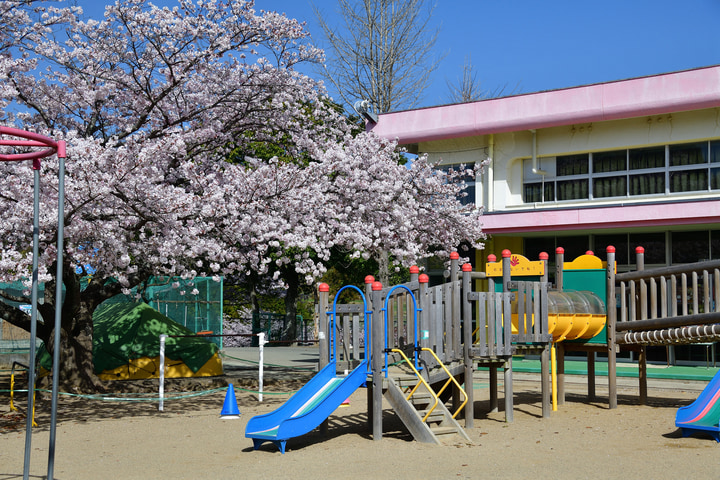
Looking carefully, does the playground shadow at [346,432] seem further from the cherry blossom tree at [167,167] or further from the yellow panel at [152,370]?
the yellow panel at [152,370]

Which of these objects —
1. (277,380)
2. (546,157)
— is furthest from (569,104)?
(277,380)

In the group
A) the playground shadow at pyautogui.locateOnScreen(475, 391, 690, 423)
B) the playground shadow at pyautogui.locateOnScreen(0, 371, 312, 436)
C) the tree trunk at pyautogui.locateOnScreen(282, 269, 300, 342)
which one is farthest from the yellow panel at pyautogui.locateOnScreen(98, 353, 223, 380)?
the tree trunk at pyautogui.locateOnScreen(282, 269, 300, 342)

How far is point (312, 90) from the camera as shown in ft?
55.0

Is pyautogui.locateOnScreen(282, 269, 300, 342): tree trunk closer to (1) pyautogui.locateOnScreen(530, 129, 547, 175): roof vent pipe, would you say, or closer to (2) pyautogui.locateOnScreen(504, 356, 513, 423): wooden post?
(1) pyautogui.locateOnScreen(530, 129, 547, 175): roof vent pipe

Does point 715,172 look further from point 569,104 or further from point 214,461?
point 214,461

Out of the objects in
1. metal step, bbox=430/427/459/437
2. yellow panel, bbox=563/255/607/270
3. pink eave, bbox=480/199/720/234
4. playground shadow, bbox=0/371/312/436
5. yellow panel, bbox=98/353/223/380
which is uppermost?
pink eave, bbox=480/199/720/234

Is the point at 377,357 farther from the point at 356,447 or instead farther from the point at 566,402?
the point at 566,402

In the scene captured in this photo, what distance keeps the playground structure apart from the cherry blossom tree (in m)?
2.90

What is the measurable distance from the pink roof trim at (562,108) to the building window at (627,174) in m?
1.26

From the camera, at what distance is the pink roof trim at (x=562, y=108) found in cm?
1952

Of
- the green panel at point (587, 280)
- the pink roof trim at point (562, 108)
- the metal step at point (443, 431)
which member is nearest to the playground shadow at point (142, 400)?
the metal step at point (443, 431)

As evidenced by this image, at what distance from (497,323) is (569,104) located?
1111 centimetres

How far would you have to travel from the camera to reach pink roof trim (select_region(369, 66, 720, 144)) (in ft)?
64.0

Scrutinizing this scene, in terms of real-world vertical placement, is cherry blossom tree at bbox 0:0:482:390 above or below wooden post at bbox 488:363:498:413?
above
